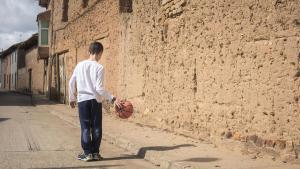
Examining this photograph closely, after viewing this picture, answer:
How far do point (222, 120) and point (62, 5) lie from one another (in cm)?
1845

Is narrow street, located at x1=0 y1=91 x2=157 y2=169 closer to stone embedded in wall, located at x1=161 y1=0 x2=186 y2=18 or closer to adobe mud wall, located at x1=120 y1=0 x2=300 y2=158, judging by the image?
adobe mud wall, located at x1=120 y1=0 x2=300 y2=158

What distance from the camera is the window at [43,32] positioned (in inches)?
1325

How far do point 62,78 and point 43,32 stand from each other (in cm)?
986

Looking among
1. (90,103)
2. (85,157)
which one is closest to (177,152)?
(85,157)

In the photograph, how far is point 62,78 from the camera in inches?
984

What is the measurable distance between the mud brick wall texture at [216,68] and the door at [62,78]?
418 inches

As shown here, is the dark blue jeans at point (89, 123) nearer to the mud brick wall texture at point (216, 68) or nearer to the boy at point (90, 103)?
the boy at point (90, 103)

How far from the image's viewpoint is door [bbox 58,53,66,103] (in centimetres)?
2445

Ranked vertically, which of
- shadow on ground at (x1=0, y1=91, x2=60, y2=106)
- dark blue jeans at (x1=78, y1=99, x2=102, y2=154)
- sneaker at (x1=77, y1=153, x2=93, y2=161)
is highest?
dark blue jeans at (x1=78, y1=99, x2=102, y2=154)

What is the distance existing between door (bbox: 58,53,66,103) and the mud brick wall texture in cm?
1063

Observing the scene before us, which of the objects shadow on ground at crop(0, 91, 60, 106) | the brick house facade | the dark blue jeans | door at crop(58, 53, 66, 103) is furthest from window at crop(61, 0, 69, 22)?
the dark blue jeans

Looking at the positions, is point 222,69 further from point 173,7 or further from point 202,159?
point 173,7

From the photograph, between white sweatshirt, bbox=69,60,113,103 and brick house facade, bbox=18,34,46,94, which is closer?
white sweatshirt, bbox=69,60,113,103

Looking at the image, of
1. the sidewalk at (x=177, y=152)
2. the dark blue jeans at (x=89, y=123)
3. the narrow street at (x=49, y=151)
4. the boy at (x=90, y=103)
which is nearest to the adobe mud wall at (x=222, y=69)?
the sidewalk at (x=177, y=152)
